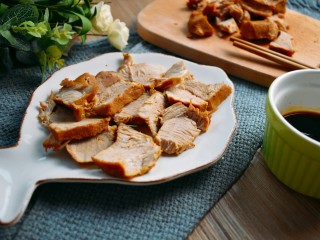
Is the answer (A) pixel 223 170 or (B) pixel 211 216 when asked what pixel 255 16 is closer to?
(A) pixel 223 170

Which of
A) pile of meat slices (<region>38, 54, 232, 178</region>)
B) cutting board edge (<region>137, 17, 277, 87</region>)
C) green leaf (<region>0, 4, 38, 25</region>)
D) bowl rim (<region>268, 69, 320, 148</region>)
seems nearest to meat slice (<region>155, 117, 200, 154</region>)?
pile of meat slices (<region>38, 54, 232, 178</region>)

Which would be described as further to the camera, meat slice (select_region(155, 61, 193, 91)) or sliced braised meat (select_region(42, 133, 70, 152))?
meat slice (select_region(155, 61, 193, 91))

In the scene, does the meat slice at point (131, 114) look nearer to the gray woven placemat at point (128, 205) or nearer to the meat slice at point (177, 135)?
the meat slice at point (177, 135)

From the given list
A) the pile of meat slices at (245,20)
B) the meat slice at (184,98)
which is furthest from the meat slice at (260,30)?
the meat slice at (184,98)

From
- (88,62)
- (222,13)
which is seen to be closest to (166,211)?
(88,62)

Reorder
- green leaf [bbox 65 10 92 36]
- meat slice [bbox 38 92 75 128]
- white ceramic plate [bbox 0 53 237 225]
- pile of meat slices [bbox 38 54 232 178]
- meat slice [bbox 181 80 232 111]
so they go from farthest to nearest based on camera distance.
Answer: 1. green leaf [bbox 65 10 92 36]
2. meat slice [bbox 181 80 232 111]
3. meat slice [bbox 38 92 75 128]
4. pile of meat slices [bbox 38 54 232 178]
5. white ceramic plate [bbox 0 53 237 225]

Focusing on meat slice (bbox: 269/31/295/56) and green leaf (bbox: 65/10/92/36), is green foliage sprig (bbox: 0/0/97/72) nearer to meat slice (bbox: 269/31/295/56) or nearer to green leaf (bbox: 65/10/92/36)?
green leaf (bbox: 65/10/92/36)

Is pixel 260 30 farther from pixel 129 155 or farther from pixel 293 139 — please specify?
pixel 129 155
